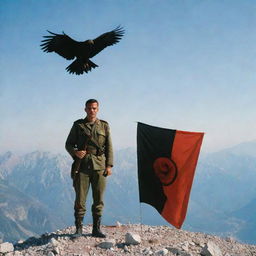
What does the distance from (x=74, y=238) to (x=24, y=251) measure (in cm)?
122

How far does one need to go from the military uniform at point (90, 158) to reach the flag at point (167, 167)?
98 centimetres

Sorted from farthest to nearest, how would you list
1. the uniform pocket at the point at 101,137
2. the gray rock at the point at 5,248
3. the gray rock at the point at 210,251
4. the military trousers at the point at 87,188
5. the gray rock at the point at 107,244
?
the uniform pocket at the point at 101,137, the military trousers at the point at 87,188, the gray rock at the point at 5,248, the gray rock at the point at 107,244, the gray rock at the point at 210,251

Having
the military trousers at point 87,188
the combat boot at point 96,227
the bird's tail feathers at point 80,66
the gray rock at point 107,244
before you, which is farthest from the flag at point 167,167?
the bird's tail feathers at point 80,66

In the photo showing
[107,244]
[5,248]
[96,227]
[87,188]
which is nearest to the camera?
[107,244]

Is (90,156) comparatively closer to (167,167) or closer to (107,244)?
(167,167)

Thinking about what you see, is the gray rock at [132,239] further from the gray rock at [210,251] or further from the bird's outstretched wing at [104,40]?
the bird's outstretched wing at [104,40]

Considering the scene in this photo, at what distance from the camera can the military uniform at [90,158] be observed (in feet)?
25.1

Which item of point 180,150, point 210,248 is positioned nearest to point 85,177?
point 180,150

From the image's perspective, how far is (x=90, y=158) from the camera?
7.64 m

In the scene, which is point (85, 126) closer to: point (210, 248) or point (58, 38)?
point (58, 38)

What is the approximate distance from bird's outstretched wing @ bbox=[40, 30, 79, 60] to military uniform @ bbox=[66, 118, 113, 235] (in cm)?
185

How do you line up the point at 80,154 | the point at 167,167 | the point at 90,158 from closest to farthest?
the point at 80,154 → the point at 90,158 → the point at 167,167

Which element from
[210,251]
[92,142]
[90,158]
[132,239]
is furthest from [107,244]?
[92,142]

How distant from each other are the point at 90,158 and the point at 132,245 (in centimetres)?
236
